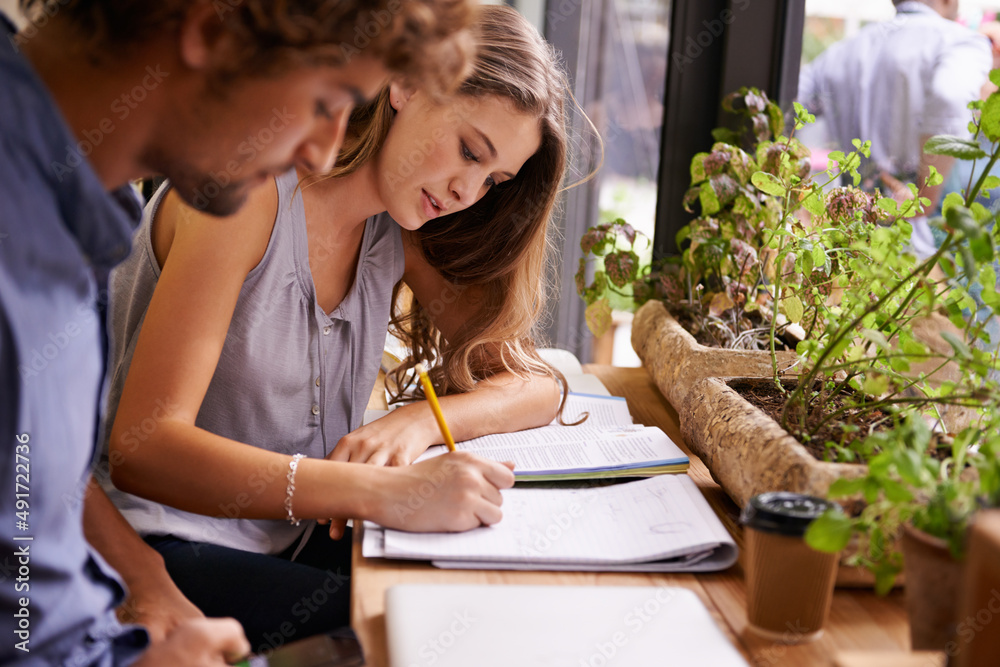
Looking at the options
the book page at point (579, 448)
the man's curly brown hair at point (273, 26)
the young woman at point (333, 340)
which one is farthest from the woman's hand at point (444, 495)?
the man's curly brown hair at point (273, 26)

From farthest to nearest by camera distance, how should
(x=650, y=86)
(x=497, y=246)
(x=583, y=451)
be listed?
(x=650, y=86) → (x=497, y=246) → (x=583, y=451)

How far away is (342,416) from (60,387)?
2.71 feet

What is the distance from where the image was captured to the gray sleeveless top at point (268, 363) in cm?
116

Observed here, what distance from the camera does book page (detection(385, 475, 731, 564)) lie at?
2.72ft

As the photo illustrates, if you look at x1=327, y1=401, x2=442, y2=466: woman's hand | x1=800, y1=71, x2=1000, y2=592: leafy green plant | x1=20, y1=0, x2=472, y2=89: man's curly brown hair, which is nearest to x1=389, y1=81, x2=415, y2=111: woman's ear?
x1=327, y1=401, x2=442, y2=466: woman's hand

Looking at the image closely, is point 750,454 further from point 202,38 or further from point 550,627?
point 202,38

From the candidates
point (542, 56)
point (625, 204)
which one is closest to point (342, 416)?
point (542, 56)

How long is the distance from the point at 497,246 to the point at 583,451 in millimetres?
561

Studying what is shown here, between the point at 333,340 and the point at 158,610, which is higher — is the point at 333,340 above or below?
above

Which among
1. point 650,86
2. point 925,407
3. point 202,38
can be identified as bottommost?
point 925,407

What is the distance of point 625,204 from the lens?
3244 mm

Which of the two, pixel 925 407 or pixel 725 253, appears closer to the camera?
pixel 925 407

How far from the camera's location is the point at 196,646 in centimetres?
67

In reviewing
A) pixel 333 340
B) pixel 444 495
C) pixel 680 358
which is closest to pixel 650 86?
pixel 680 358
